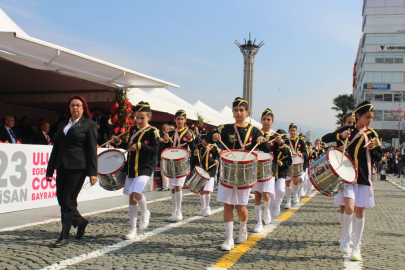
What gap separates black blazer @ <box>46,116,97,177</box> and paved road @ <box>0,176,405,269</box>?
3.48 ft

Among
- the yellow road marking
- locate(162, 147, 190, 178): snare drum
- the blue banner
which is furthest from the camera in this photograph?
the blue banner

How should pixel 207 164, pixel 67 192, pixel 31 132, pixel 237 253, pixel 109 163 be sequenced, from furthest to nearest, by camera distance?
pixel 31 132
pixel 207 164
pixel 109 163
pixel 67 192
pixel 237 253

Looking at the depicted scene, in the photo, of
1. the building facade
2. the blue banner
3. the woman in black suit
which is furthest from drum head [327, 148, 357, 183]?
the blue banner

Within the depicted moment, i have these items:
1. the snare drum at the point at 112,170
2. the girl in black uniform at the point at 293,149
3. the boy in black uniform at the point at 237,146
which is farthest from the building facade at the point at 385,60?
the snare drum at the point at 112,170

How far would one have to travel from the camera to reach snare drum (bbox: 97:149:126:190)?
6.23m

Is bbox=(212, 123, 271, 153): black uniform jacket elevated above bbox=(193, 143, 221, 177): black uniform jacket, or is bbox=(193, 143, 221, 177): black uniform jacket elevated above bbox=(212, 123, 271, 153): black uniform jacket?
bbox=(212, 123, 271, 153): black uniform jacket

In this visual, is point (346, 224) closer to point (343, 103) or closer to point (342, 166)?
point (342, 166)

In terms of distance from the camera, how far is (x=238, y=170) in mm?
5133

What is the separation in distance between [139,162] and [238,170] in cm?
176

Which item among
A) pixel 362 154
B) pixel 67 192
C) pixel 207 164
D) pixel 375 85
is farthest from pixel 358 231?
pixel 375 85

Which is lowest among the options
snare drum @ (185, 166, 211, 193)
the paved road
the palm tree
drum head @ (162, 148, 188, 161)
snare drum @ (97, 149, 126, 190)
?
the paved road

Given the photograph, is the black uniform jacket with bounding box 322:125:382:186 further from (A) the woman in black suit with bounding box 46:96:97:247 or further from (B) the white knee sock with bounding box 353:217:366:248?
(A) the woman in black suit with bounding box 46:96:97:247

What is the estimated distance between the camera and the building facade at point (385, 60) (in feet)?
227

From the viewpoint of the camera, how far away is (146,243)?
571 cm
